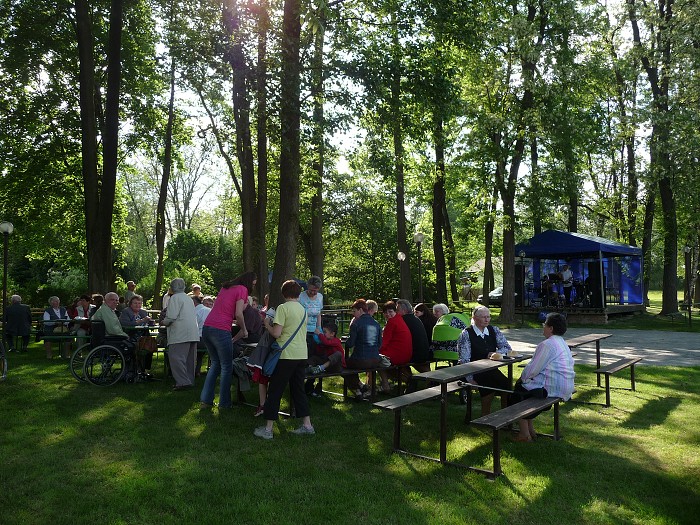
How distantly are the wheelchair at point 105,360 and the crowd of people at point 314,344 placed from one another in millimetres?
122

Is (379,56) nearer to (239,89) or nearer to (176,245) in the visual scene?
(239,89)

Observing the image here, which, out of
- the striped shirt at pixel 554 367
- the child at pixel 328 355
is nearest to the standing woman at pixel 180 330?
the child at pixel 328 355

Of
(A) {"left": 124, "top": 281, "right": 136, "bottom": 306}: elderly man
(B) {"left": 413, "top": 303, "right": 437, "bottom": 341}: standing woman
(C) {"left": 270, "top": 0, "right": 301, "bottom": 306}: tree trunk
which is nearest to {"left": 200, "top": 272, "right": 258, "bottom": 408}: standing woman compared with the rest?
(B) {"left": 413, "top": 303, "right": 437, "bottom": 341}: standing woman

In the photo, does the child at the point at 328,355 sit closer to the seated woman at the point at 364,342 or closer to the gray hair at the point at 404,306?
the seated woman at the point at 364,342

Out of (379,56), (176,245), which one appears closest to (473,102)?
(379,56)

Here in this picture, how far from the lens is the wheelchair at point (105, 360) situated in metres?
8.99

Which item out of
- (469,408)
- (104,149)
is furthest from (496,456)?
(104,149)

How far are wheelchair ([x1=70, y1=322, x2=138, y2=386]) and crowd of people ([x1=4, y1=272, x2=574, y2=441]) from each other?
0.12 meters

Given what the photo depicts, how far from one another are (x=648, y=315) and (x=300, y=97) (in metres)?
Answer: 19.6

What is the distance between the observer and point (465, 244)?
36906mm

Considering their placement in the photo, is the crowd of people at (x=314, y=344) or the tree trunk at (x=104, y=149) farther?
the tree trunk at (x=104, y=149)

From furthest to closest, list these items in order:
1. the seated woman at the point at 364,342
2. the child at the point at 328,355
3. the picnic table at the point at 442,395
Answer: the seated woman at the point at 364,342, the child at the point at 328,355, the picnic table at the point at 442,395

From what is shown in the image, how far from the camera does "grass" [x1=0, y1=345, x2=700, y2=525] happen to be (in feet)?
14.0

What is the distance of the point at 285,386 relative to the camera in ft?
20.5
